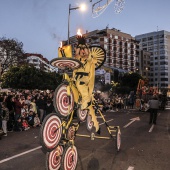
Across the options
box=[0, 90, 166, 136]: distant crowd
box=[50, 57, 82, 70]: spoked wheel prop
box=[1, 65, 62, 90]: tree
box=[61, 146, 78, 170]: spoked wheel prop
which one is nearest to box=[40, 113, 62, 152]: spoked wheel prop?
box=[61, 146, 78, 170]: spoked wheel prop

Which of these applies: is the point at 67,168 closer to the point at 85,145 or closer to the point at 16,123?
the point at 85,145

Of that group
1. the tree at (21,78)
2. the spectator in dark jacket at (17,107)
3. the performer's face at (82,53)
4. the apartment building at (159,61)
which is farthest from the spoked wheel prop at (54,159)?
the apartment building at (159,61)

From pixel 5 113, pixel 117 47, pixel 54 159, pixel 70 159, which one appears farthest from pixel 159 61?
pixel 54 159

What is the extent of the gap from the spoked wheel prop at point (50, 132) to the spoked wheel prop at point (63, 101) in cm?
19

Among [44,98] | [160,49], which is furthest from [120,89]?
[160,49]

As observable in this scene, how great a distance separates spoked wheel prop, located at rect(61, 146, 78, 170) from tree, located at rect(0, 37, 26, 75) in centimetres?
4369

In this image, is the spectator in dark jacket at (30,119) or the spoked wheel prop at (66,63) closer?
the spoked wheel prop at (66,63)

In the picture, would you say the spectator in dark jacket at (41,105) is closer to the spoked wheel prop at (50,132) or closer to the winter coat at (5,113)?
the winter coat at (5,113)

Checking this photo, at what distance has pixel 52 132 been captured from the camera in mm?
4887

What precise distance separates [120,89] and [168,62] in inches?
2981

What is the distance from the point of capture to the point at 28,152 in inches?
304

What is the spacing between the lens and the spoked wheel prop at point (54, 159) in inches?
195

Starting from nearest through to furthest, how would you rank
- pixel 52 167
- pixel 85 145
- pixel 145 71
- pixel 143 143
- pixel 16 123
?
1. pixel 52 167
2. pixel 85 145
3. pixel 143 143
4. pixel 16 123
5. pixel 145 71

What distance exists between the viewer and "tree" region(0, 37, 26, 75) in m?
45.9
